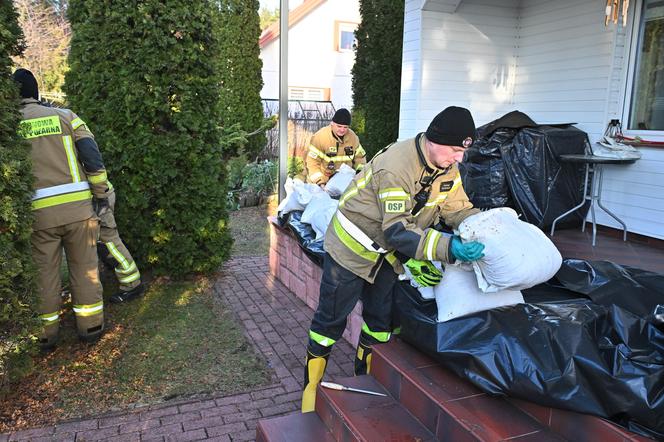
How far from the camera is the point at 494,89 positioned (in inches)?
276

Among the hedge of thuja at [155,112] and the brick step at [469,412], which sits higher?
the hedge of thuja at [155,112]

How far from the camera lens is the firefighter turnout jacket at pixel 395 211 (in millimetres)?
2646

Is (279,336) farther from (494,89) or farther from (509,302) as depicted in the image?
(494,89)

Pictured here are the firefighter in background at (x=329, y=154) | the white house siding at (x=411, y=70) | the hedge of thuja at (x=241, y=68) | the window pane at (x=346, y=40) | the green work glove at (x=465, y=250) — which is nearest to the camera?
the green work glove at (x=465, y=250)

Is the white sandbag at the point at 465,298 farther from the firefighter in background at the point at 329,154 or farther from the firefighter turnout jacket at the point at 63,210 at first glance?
the firefighter in background at the point at 329,154

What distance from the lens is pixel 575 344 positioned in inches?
86.7

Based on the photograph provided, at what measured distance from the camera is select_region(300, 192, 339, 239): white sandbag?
468 cm

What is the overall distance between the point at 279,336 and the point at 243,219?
5.17 m

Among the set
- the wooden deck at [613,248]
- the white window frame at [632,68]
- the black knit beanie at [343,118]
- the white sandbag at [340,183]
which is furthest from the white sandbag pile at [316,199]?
the white window frame at [632,68]

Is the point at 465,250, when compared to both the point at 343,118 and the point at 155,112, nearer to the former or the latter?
the point at 343,118

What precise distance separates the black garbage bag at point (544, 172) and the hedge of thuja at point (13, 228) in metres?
4.59

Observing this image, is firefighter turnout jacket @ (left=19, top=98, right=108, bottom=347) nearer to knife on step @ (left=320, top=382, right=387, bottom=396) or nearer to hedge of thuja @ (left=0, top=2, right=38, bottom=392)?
hedge of thuja @ (left=0, top=2, right=38, bottom=392)

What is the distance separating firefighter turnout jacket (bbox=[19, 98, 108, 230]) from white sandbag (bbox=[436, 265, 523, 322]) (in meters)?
2.97

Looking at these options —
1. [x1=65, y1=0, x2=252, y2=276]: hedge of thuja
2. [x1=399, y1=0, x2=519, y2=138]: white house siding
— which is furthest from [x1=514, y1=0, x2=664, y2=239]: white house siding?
[x1=65, y1=0, x2=252, y2=276]: hedge of thuja
